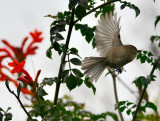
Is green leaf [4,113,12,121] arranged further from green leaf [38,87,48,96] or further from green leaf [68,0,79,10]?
green leaf [68,0,79,10]

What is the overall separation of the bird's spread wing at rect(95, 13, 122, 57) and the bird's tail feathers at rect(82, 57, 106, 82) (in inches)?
4.4

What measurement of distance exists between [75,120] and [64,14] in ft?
3.01

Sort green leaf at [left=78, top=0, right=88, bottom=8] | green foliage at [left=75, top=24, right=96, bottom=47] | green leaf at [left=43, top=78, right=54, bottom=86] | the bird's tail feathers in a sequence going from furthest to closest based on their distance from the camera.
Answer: the bird's tail feathers, green foliage at [left=75, top=24, right=96, bottom=47], green leaf at [left=43, top=78, right=54, bottom=86], green leaf at [left=78, top=0, right=88, bottom=8]

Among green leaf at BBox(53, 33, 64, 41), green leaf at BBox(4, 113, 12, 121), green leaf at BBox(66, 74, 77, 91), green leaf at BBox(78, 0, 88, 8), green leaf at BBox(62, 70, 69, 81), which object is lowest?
green leaf at BBox(4, 113, 12, 121)

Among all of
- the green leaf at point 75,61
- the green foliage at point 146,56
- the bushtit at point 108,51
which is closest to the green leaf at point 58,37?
the green leaf at point 75,61

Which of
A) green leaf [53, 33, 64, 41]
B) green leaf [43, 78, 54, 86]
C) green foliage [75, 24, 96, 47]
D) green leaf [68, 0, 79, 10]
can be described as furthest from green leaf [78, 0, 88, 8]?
green leaf [43, 78, 54, 86]

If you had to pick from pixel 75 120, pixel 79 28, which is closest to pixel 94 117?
pixel 75 120

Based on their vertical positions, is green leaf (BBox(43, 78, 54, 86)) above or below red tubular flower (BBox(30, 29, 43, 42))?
below

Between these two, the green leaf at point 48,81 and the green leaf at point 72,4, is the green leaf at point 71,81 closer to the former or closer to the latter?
the green leaf at point 48,81

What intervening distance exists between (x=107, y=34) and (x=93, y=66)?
1.15ft

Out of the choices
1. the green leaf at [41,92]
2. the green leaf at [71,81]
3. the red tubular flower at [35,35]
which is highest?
the red tubular flower at [35,35]

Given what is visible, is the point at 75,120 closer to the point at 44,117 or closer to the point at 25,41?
the point at 44,117

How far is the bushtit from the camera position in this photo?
8.78 feet

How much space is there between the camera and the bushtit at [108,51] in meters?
2.68
